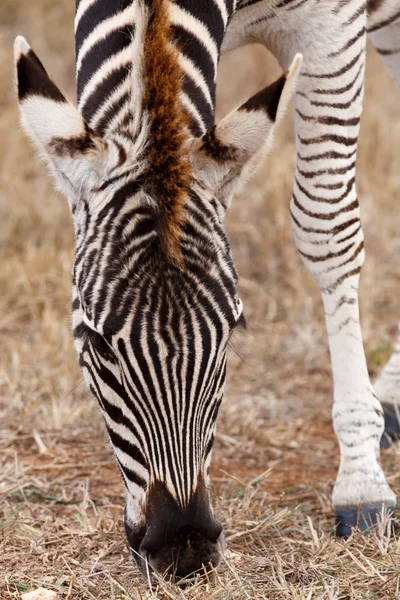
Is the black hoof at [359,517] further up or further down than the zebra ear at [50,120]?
further down

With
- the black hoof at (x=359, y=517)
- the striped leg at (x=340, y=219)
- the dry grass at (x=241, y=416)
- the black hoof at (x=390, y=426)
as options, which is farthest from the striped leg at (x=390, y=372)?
the black hoof at (x=359, y=517)

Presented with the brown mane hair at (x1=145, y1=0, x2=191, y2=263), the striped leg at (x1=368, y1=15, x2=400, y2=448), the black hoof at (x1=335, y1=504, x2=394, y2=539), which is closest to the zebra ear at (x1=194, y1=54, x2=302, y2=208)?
the brown mane hair at (x1=145, y1=0, x2=191, y2=263)

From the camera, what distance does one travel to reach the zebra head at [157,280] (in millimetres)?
3279

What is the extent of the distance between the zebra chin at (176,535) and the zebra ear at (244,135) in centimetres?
122

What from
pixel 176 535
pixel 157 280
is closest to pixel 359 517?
pixel 176 535

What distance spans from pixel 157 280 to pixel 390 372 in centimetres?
330

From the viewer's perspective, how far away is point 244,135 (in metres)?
3.47

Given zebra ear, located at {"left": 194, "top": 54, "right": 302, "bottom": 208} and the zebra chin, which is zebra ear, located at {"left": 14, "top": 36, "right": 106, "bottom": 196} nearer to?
zebra ear, located at {"left": 194, "top": 54, "right": 302, "bottom": 208}

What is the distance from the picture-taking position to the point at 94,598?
3.71m

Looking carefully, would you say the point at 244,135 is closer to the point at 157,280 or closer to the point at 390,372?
the point at 157,280

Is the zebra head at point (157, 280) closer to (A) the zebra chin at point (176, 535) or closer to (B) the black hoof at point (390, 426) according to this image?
(A) the zebra chin at point (176, 535)

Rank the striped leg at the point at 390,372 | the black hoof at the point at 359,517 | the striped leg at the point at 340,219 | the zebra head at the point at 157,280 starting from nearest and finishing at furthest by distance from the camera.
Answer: the zebra head at the point at 157,280
the black hoof at the point at 359,517
the striped leg at the point at 340,219
the striped leg at the point at 390,372

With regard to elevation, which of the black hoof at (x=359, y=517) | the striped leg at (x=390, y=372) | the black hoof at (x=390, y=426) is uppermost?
the striped leg at (x=390, y=372)

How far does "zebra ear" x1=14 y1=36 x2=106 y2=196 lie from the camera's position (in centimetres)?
339
